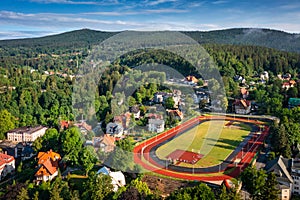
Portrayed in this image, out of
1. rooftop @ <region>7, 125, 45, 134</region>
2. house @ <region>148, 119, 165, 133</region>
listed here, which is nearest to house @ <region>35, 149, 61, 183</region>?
rooftop @ <region>7, 125, 45, 134</region>

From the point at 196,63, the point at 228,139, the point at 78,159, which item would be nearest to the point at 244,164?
the point at 228,139

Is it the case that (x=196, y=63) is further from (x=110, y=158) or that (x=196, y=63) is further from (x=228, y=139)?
(x=110, y=158)

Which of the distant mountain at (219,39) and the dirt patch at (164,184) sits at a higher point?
the distant mountain at (219,39)

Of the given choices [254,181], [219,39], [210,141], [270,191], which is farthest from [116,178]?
[219,39]

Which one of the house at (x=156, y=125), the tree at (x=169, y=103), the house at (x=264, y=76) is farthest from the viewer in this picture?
the house at (x=264, y=76)

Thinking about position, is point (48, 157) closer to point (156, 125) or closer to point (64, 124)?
point (64, 124)

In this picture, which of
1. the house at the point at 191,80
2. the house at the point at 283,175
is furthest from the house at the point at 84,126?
the house at the point at 191,80

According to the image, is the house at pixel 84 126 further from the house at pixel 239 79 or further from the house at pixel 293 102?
the house at pixel 239 79
